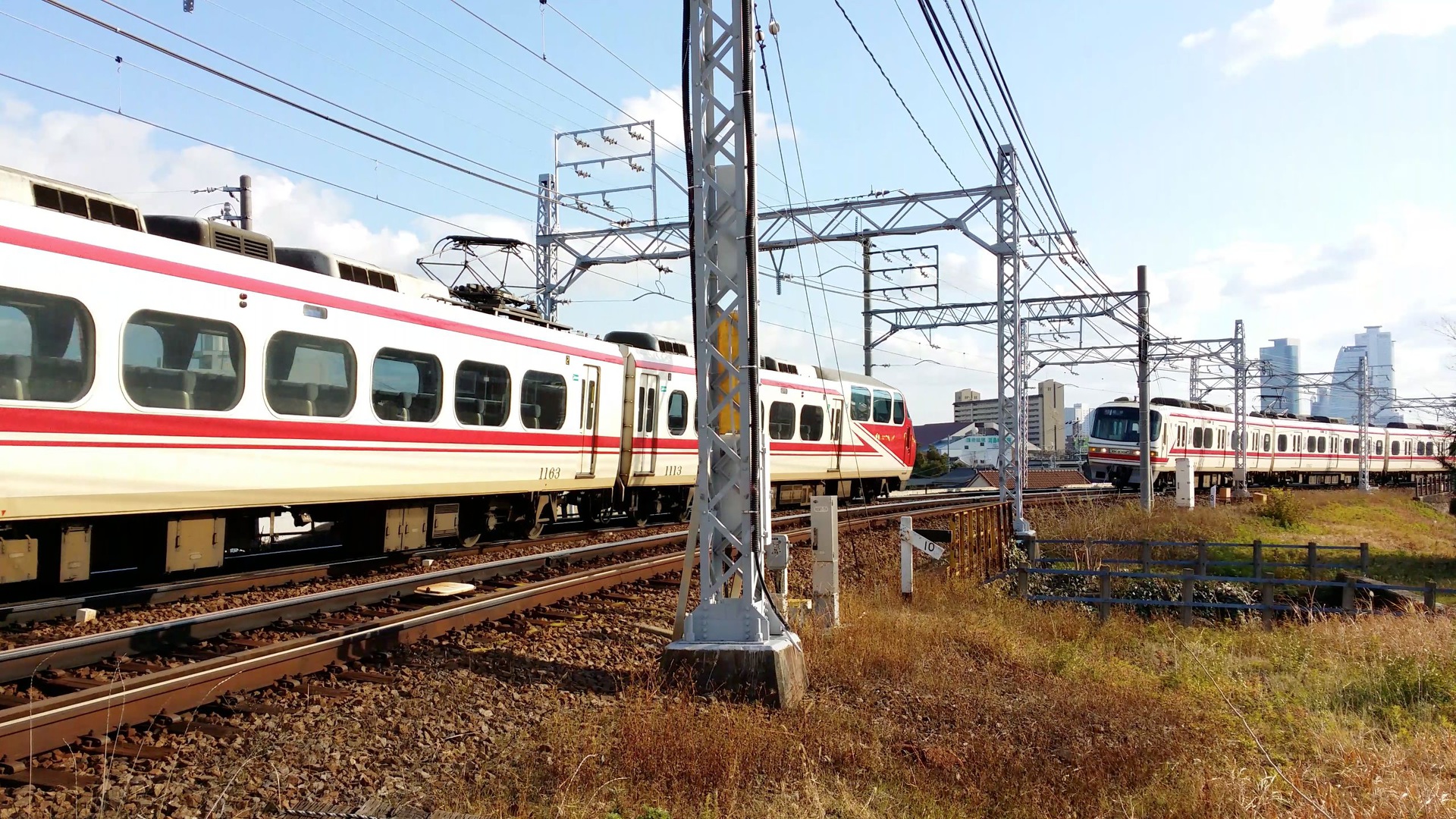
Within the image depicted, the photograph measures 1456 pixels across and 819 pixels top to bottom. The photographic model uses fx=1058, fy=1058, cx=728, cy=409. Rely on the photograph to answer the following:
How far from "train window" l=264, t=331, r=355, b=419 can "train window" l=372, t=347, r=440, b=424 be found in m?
0.45

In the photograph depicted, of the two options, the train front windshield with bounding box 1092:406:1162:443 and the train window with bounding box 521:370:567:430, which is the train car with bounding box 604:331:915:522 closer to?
the train window with bounding box 521:370:567:430

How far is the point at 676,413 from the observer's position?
18.0 m

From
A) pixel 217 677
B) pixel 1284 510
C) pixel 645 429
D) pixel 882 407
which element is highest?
pixel 882 407

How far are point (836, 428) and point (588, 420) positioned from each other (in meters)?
9.23

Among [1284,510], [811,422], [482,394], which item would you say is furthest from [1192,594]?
[1284,510]

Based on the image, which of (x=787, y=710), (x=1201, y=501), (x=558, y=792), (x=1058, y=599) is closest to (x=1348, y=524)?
(x=1201, y=501)

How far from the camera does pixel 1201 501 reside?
32781 mm

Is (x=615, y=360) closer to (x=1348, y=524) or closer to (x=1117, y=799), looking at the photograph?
(x=1117, y=799)

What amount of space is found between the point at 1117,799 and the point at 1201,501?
3031cm

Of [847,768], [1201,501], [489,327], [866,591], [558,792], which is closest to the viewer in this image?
[558,792]

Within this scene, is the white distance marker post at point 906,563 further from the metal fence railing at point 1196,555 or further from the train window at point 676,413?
the train window at point 676,413

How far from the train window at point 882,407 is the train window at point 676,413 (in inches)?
341

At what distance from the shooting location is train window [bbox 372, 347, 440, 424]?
1141 cm

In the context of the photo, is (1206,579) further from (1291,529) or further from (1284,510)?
(1284,510)
